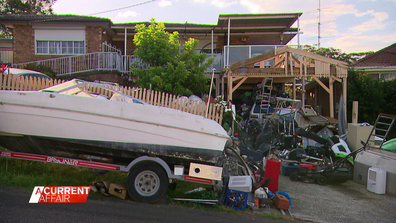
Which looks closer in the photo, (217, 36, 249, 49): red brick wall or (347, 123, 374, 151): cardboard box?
(347, 123, 374, 151): cardboard box

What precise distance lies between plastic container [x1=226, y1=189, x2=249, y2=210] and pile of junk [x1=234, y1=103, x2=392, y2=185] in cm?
183

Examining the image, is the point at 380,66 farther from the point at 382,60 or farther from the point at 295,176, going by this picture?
the point at 295,176

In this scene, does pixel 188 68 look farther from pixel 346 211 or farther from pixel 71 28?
pixel 71 28

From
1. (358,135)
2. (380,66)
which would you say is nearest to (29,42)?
(358,135)

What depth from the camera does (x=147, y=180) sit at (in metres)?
5.41

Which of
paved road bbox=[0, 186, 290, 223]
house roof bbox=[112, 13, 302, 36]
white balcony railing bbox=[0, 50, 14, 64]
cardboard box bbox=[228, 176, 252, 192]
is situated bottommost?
paved road bbox=[0, 186, 290, 223]

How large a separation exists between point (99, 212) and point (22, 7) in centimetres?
2928

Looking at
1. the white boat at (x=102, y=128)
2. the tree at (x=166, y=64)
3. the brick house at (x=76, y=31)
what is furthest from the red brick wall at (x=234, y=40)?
the white boat at (x=102, y=128)

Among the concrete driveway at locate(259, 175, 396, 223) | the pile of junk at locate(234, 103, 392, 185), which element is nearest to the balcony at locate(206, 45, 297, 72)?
the pile of junk at locate(234, 103, 392, 185)

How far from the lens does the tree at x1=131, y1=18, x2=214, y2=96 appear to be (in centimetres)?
980

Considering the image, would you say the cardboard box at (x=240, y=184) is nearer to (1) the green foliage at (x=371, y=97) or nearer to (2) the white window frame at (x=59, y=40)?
(1) the green foliage at (x=371, y=97)

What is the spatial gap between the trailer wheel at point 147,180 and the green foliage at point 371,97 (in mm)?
12881

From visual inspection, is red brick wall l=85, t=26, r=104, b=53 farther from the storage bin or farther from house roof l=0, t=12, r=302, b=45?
the storage bin

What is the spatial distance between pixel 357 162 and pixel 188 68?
6.21 meters
